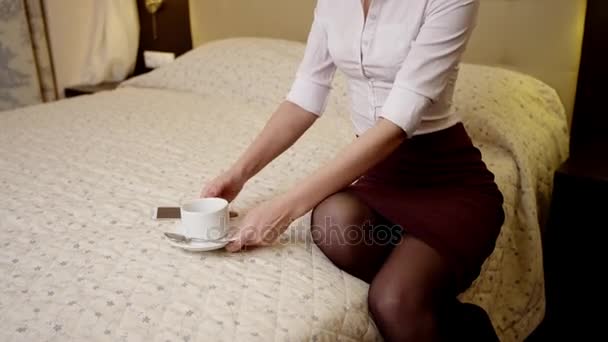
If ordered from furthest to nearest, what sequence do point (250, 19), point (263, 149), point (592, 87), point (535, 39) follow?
point (250, 19) < point (535, 39) < point (592, 87) < point (263, 149)

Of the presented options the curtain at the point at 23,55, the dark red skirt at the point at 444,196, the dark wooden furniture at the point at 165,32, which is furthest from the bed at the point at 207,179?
the curtain at the point at 23,55

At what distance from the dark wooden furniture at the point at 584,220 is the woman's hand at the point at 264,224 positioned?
0.85 m

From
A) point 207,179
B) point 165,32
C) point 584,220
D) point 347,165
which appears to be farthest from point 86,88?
point 584,220

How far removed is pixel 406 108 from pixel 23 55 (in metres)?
2.41

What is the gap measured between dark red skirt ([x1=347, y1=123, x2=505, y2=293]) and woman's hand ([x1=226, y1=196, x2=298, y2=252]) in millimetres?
177

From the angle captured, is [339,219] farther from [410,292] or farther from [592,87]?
[592,87]

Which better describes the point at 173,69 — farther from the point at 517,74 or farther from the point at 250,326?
the point at 250,326

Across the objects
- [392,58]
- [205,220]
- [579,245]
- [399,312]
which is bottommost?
[579,245]

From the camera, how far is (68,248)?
1082 mm

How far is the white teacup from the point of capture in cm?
103

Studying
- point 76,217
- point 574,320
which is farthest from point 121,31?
point 574,320

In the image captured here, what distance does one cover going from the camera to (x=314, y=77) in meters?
1.34

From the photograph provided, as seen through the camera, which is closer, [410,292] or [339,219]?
[410,292]

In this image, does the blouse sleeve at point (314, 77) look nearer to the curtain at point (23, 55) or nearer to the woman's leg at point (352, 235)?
the woman's leg at point (352, 235)
